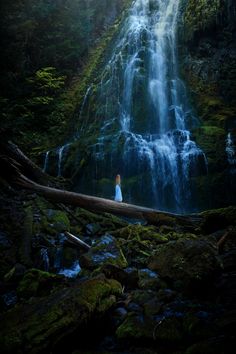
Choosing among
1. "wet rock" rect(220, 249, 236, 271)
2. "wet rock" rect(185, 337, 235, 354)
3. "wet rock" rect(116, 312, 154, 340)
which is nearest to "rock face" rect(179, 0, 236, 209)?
"wet rock" rect(220, 249, 236, 271)

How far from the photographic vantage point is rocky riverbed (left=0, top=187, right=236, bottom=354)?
141 inches

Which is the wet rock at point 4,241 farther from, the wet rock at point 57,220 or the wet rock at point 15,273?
the wet rock at point 57,220

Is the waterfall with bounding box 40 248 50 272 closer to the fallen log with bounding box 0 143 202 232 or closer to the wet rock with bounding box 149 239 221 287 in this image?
the wet rock with bounding box 149 239 221 287

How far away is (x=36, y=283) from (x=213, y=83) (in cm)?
1439

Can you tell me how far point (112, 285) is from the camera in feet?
15.4

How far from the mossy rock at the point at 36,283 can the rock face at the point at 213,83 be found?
7.98 metres

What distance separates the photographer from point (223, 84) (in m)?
16.4

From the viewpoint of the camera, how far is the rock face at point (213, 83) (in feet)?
40.7

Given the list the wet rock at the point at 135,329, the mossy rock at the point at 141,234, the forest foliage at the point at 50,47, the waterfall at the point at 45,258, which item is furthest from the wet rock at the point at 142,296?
the forest foliage at the point at 50,47

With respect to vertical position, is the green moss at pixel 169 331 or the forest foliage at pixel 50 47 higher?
the forest foliage at pixel 50 47

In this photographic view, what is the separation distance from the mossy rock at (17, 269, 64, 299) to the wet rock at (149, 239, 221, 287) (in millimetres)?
1710

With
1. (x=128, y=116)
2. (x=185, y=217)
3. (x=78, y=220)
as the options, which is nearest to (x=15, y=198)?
(x=78, y=220)

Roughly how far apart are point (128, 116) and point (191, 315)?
12.8m

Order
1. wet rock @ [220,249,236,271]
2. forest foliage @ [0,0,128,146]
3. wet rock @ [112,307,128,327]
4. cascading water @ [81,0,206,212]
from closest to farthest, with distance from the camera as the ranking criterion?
wet rock @ [112,307,128,327] → wet rock @ [220,249,236,271] → cascading water @ [81,0,206,212] → forest foliage @ [0,0,128,146]
